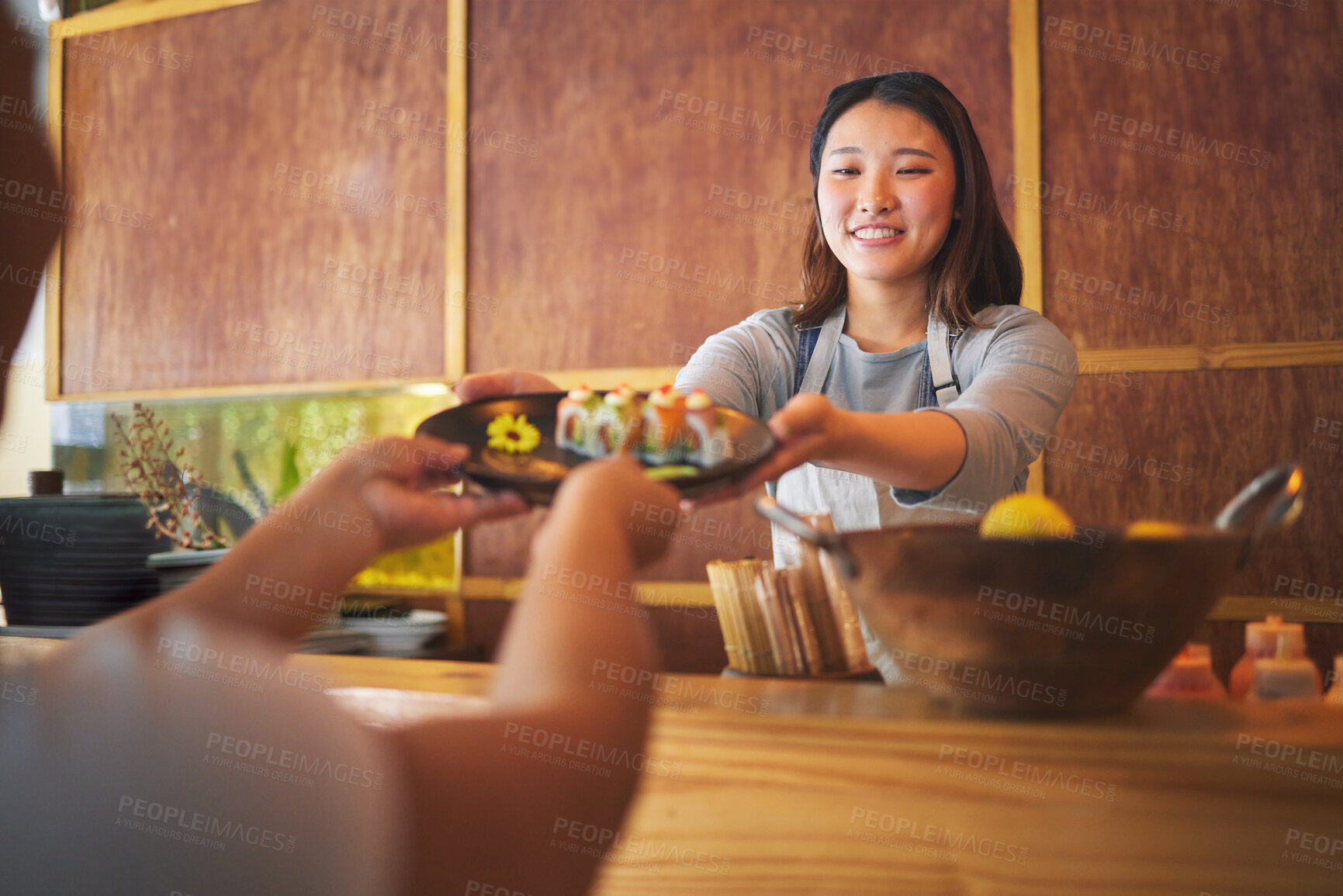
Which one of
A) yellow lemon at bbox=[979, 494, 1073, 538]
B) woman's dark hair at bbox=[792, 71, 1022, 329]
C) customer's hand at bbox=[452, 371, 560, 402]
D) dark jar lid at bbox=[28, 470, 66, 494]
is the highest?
woman's dark hair at bbox=[792, 71, 1022, 329]

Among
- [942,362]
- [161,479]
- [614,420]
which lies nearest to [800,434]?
[614,420]

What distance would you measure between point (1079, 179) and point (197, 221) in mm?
2759

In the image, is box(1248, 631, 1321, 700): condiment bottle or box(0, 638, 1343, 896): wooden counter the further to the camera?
box(1248, 631, 1321, 700): condiment bottle

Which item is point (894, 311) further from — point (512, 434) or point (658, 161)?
point (658, 161)

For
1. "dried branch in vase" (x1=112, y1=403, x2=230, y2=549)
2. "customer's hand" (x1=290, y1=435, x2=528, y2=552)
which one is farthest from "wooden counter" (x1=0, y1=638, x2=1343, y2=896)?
"dried branch in vase" (x1=112, y1=403, x2=230, y2=549)

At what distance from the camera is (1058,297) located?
2.55m

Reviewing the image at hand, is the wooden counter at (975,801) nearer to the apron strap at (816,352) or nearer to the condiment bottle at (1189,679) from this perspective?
the condiment bottle at (1189,679)

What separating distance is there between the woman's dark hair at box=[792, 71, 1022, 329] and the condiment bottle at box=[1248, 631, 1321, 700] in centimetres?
62

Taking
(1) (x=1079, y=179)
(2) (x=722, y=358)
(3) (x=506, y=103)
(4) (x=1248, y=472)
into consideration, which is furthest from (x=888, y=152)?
(3) (x=506, y=103)

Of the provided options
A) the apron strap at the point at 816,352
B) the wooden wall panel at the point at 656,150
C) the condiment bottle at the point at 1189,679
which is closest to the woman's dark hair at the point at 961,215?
the apron strap at the point at 816,352

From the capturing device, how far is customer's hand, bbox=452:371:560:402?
1090mm

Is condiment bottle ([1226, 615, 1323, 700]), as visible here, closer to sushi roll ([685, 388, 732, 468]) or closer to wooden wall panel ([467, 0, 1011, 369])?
sushi roll ([685, 388, 732, 468])

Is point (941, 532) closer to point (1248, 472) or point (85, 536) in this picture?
point (1248, 472)

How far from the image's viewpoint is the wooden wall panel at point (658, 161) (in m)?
2.70
